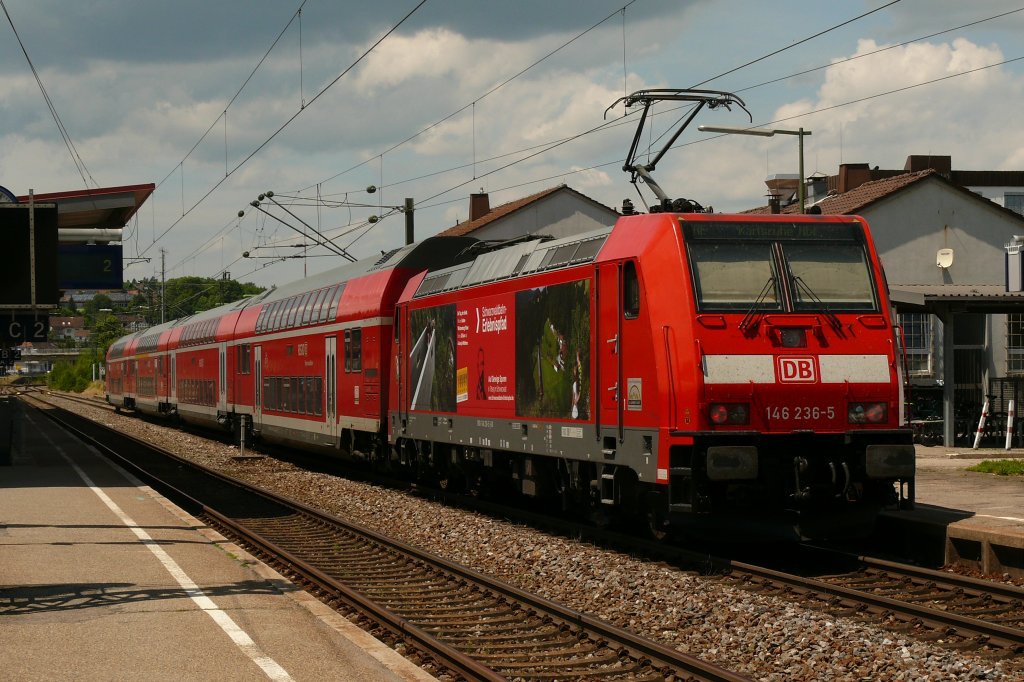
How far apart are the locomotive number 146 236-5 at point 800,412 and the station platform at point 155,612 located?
4.34m

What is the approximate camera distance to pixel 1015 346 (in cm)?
3294

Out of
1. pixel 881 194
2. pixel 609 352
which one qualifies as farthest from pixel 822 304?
pixel 881 194

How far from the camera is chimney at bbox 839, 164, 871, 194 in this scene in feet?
150

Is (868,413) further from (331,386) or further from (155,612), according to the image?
(331,386)

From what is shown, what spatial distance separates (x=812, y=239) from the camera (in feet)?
39.8

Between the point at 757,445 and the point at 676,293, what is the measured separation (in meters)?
1.57

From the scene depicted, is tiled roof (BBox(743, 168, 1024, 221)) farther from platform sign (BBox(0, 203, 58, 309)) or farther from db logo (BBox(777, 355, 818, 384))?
db logo (BBox(777, 355, 818, 384))

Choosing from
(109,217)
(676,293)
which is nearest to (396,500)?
(676,293)

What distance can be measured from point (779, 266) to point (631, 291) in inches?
56.8

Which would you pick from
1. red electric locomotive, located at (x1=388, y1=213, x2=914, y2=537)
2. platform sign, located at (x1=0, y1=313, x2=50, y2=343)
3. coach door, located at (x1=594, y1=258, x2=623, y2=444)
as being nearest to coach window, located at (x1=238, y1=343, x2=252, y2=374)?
platform sign, located at (x1=0, y1=313, x2=50, y2=343)

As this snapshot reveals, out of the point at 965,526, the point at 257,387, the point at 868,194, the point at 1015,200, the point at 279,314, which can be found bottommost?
the point at 965,526

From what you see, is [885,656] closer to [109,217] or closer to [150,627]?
[150,627]

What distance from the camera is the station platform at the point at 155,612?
7.74 meters

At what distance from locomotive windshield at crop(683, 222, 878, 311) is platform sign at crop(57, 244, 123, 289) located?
67.8 ft
